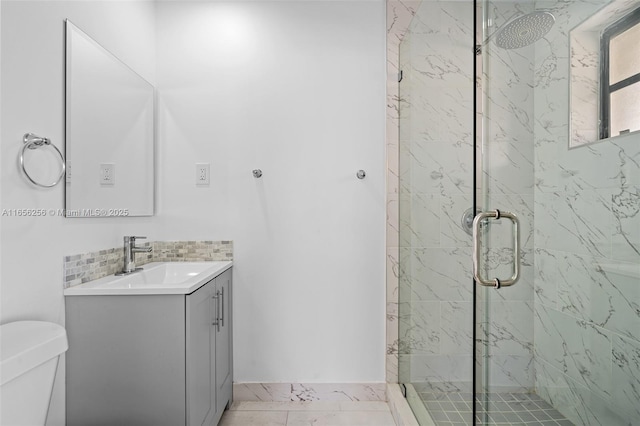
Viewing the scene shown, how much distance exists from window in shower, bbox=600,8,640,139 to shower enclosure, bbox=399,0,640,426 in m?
0.02

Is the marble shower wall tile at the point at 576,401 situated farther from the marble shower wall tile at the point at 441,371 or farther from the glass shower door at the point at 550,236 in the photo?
the marble shower wall tile at the point at 441,371

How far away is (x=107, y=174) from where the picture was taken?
6.04 feet

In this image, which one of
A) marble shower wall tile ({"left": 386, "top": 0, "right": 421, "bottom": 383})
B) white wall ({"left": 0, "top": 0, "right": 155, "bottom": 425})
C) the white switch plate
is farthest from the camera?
marble shower wall tile ({"left": 386, "top": 0, "right": 421, "bottom": 383})

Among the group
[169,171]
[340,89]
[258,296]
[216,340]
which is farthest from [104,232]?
[340,89]

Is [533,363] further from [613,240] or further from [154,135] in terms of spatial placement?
[154,135]

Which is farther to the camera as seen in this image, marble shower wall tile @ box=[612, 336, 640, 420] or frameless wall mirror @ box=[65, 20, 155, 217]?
frameless wall mirror @ box=[65, 20, 155, 217]

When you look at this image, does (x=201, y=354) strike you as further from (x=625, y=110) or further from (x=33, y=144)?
(x=625, y=110)

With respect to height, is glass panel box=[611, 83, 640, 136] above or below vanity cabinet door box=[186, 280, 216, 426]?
above

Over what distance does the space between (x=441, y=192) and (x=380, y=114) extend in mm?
874

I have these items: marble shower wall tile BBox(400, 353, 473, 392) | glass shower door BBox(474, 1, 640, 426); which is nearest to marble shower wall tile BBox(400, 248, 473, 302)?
glass shower door BBox(474, 1, 640, 426)

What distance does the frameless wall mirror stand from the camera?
1.58 m

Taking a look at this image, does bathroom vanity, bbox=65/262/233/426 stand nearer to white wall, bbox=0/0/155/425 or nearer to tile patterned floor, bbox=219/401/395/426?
white wall, bbox=0/0/155/425

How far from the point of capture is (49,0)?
1.44m

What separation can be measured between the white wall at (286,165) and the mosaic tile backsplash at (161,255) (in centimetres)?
7
